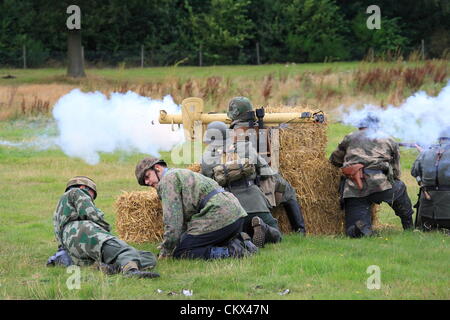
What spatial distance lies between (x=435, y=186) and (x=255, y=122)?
2717 mm

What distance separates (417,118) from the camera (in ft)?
42.9

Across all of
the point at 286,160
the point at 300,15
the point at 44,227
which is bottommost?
the point at 44,227

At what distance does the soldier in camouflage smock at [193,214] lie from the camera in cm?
993

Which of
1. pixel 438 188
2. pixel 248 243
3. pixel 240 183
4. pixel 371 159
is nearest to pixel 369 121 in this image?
pixel 371 159

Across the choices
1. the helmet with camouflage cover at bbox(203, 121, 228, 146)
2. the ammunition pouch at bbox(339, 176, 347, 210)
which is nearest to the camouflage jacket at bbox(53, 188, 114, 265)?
the helmet with camouflage cover at bbox(203, 121, 228, 146)

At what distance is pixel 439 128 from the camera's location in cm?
1287

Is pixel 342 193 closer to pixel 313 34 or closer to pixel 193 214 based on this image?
pixel 193 214

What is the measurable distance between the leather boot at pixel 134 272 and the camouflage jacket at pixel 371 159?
14.2ft

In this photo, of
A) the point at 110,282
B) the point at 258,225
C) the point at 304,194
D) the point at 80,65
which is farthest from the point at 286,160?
the point at 80,65

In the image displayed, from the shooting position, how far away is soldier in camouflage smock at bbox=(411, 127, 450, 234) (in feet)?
41.0

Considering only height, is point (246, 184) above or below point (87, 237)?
above

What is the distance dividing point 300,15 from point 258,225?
47163 mm
